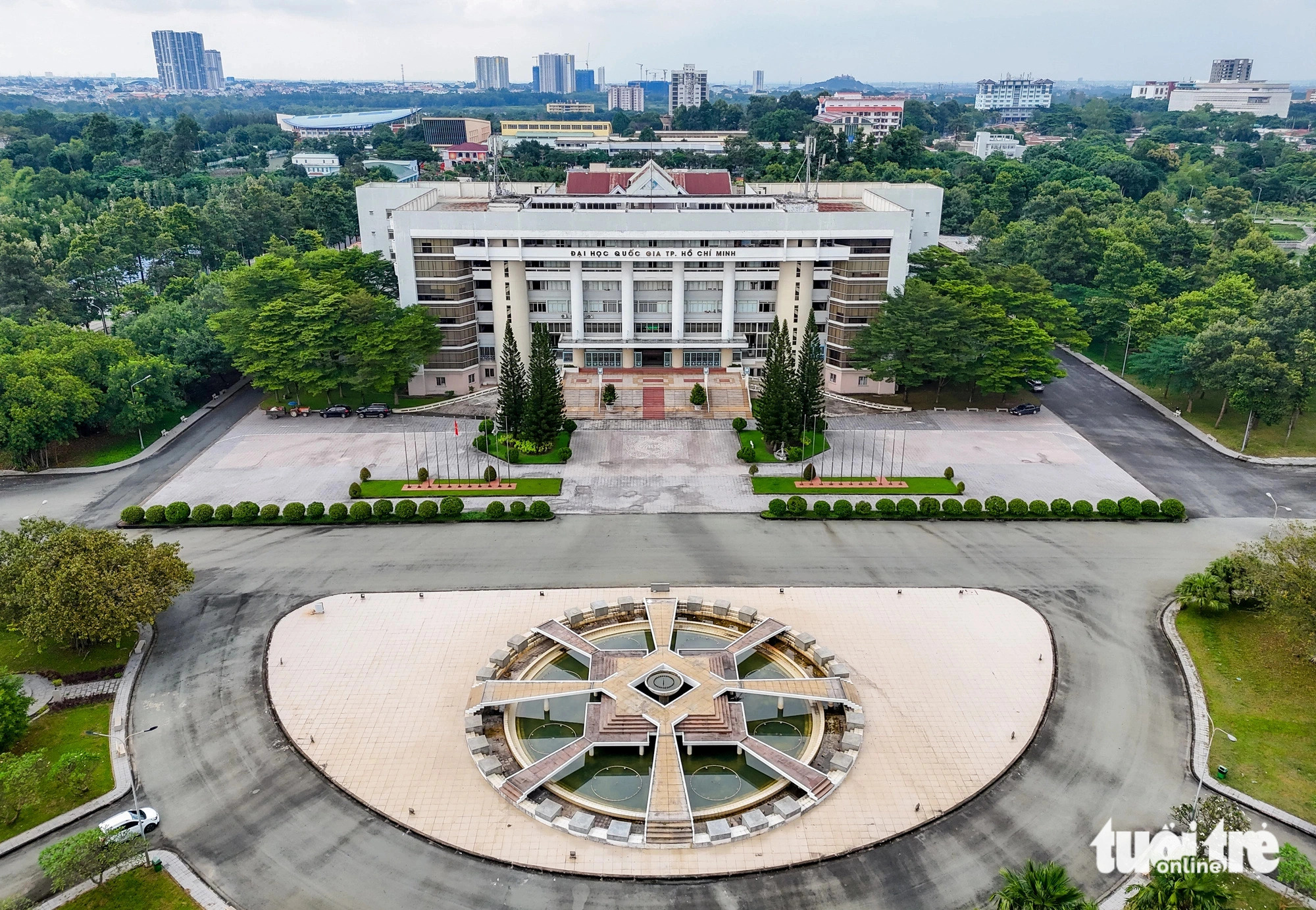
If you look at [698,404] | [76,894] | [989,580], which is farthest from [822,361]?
[76,894]

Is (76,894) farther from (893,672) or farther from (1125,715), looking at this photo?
(1125,715)

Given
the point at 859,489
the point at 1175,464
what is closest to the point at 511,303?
the point at 859,489

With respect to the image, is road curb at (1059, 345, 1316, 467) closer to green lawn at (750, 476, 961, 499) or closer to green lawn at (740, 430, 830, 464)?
green lawn at (750, 476, 961, 499)

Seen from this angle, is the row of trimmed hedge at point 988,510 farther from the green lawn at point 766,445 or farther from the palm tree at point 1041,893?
the palm tree at point 1041,893

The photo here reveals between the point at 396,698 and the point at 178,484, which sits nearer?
the point at 396,698

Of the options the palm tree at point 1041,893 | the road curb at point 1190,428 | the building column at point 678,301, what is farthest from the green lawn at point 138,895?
the road curb at point 1190,428

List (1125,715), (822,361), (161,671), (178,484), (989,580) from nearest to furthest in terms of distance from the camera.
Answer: (1125,715) → (161,671) → (989,580) → (178,484) → (822,361)
